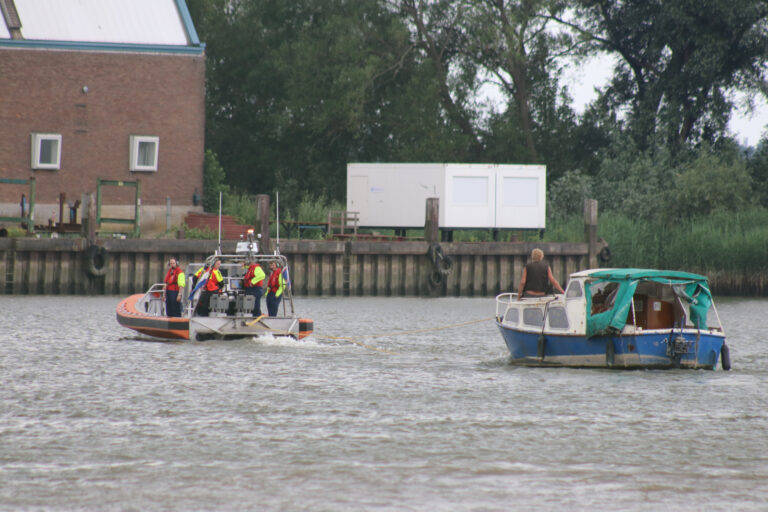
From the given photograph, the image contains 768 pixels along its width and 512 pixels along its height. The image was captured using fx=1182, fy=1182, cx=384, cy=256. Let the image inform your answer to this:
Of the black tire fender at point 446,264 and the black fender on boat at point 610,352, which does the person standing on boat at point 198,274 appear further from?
the black tire fender at point 446,264

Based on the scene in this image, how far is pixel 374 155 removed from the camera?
63.7 meters

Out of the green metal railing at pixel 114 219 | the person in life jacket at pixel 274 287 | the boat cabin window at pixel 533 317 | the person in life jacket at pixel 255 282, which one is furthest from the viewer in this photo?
the green metal railing at pixel 114 219

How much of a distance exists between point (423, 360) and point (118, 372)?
20.5 feet

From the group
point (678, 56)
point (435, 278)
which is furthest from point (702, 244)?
point (678, 56)

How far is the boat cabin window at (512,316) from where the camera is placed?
2305 cm

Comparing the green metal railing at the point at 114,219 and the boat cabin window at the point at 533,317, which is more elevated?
the green metal railing at the point at 114,219

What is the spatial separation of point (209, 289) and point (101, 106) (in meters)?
24.5

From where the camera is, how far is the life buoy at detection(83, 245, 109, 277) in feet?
132

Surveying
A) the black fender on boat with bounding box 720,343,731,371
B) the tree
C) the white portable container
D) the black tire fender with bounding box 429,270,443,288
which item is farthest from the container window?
the black fender on boat with bounding box 720,343,731,371

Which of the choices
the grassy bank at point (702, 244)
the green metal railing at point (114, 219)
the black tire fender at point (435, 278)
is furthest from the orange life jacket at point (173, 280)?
the grassy bank at point (702, 244)

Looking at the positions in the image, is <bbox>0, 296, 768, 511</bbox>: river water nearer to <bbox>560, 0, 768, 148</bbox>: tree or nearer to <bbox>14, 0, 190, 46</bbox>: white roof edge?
<bbox>14, 0, 190, 46</bbox>: white roof edge

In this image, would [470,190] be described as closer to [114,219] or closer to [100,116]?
[114,219]

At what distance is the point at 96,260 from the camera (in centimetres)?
4041

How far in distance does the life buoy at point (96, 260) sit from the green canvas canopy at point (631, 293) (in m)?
23.0
